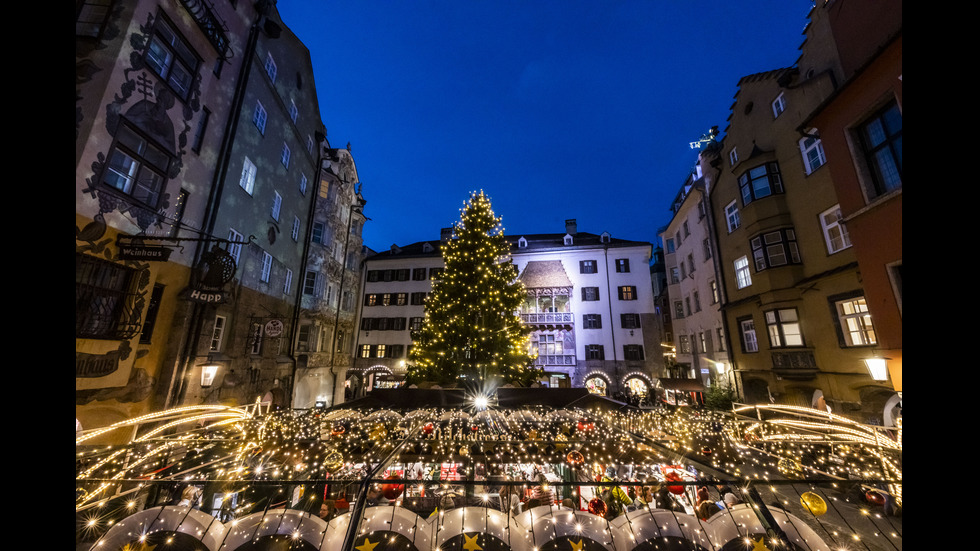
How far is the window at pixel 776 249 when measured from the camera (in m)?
14.9

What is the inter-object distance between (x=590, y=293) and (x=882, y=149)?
73.5ft

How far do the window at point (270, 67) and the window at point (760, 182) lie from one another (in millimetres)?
24159

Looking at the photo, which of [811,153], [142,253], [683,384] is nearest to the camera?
[142,253]

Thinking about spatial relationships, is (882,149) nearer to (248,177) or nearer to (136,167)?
(136,167)

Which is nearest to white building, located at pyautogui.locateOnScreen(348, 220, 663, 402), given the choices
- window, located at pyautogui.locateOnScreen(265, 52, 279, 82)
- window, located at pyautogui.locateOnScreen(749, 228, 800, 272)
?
window, located at pyautogui.locateOnScreen(749, 228, 800, 272)

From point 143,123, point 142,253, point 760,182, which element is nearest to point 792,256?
point 760,182

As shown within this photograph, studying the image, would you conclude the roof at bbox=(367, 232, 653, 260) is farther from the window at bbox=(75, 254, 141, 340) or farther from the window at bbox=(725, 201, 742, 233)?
the window at bbox=(75, 254, 141, 340)

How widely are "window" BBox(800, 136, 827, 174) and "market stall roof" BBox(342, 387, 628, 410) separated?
13.5 metres

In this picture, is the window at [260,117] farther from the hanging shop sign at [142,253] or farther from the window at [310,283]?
the hanging shop sign at [142,253]

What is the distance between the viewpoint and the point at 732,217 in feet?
60.3
